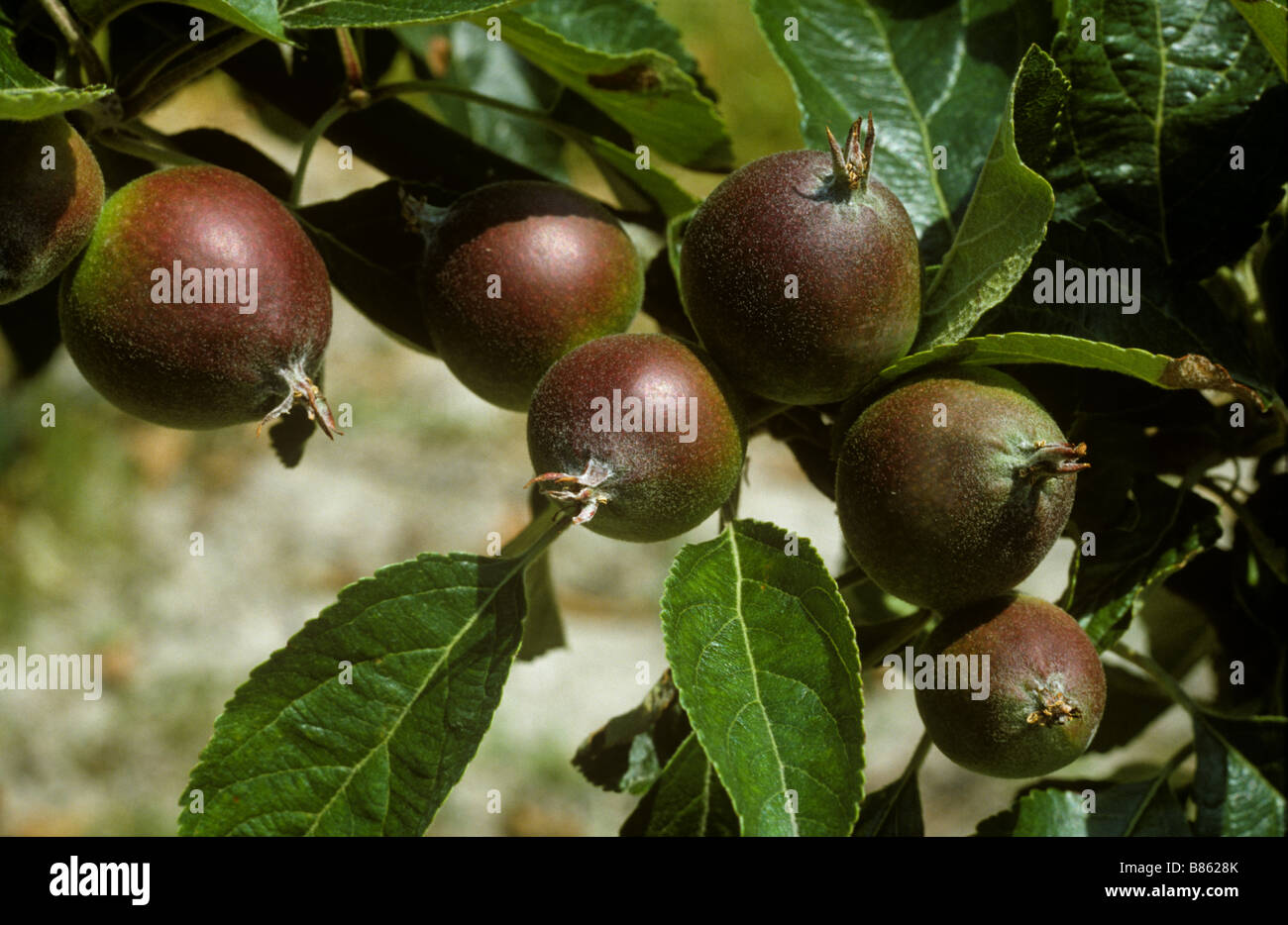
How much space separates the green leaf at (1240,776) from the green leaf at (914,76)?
2.32ft

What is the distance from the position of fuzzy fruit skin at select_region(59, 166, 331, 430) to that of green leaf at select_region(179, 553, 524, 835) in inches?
9.4

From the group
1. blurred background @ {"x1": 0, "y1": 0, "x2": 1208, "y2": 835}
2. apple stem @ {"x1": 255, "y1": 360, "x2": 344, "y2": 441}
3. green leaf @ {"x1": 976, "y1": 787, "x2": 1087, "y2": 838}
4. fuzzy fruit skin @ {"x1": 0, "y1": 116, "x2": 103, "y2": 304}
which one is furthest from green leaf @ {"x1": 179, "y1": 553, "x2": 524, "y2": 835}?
blurred background @ {"x1": 0, "y1": 0, "x2": 1208, "y2": 835}

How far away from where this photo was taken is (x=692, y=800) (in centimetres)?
126

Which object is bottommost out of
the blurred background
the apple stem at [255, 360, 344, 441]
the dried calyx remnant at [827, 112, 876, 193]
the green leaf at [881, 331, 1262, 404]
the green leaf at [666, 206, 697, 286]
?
the blurred background

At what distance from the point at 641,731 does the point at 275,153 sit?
412 cm

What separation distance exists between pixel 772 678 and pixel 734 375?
0.95 ft

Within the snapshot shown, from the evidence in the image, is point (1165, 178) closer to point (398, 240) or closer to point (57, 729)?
point (398, 240)

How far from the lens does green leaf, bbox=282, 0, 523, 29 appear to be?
3.37 feet

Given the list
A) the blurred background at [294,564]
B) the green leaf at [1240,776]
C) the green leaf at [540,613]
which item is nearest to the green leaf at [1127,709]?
the green leaf at [1240,776]

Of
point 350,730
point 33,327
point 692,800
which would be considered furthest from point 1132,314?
point 33,327

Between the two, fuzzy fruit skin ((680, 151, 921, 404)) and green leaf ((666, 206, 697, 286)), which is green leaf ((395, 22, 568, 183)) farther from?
fuzzy fruit skin ((680, 151, 921, 404))

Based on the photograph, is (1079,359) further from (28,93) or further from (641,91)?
(28,93)

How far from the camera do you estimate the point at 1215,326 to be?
49.7 inches
